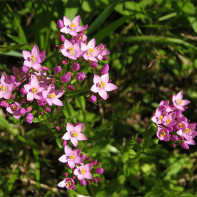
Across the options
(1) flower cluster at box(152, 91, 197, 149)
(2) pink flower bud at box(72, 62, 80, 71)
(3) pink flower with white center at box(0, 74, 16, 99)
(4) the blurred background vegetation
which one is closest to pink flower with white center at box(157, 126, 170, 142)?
(1) flower cluster at box(152, 91, 197, 149)

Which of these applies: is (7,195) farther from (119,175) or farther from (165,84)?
(165,84)

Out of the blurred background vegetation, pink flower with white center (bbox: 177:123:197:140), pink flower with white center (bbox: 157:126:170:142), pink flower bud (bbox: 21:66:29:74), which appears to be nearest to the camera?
pink flower bud (bbox: 21:66:29:74)

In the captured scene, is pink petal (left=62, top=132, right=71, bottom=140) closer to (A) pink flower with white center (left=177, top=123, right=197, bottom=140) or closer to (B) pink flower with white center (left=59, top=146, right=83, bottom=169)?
(B) pink flower with white center (left=59, top=146, right=83, bottom=169)

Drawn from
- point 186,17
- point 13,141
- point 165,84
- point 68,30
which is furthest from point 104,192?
point 186,17

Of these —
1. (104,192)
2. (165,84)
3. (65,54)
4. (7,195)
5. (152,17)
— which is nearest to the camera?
(65,54)

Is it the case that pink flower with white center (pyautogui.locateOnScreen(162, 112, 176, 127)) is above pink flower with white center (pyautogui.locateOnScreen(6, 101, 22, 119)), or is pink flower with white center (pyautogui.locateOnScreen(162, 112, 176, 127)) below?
below

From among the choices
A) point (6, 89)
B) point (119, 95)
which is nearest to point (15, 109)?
point (6, 89)
